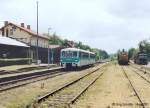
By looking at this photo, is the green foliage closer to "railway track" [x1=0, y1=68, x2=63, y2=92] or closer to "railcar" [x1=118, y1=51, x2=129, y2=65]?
"railcar" [x1=118, y1=51, x2=129, y2=65]

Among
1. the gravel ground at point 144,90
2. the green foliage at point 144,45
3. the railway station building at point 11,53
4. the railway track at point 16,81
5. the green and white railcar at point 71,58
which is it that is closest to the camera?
the gravel ground at point 144,90

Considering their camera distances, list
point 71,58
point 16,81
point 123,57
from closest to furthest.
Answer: point 16,81 → point 71,58 → point 123,57

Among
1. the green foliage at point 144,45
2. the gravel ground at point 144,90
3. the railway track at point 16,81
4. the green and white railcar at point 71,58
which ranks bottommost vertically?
the gravel ground at point 144,90

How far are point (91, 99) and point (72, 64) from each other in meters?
32.2

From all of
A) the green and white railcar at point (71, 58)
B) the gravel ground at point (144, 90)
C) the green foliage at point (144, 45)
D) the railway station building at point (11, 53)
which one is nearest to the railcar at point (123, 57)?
the railway station building at point (11, 53)

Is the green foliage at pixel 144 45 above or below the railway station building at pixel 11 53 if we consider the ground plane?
above

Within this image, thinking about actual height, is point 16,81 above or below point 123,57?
below

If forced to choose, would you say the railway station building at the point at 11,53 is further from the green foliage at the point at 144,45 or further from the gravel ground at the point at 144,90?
the green foliage at the point at 144,45

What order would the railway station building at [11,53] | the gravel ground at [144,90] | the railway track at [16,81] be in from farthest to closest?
the railway station building at [11,53] → the railway track at [16,81] → the gravel ground at [144,90]

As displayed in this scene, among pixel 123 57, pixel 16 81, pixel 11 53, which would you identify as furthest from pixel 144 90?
pixel 123 57

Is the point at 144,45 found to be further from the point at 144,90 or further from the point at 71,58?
the point at 144,90

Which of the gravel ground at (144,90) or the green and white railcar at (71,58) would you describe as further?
the green and white railcar at (71,58)

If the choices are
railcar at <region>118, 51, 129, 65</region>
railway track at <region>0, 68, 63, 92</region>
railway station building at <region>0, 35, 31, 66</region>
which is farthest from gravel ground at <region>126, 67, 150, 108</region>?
railcar at <region>118, 51, 129, 65</region>

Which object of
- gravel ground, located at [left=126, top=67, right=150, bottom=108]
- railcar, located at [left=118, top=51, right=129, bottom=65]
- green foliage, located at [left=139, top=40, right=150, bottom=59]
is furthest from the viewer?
green foliage, located at [left=139, top=40, right=150, bottom=59]
